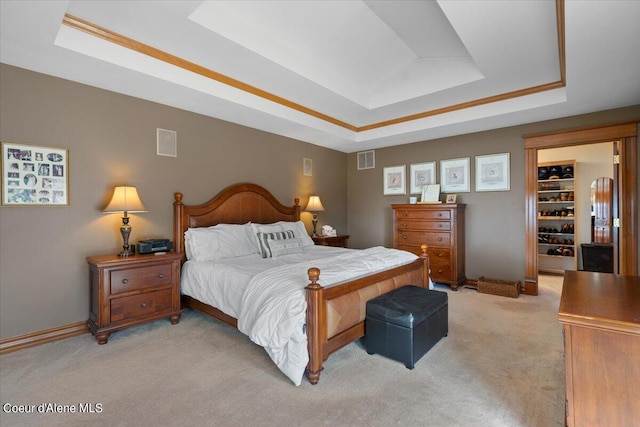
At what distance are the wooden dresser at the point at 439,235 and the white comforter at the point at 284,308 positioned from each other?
7.33ft

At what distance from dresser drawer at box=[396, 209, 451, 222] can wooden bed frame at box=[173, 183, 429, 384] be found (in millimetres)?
1388

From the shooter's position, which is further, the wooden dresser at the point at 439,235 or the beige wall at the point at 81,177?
the wooden dresser at the point at 439,235

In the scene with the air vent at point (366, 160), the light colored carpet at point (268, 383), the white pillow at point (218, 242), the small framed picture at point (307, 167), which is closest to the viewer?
the light colored carpet at point (268, 383)

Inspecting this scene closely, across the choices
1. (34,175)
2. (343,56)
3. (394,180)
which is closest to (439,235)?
Result: (394,180)

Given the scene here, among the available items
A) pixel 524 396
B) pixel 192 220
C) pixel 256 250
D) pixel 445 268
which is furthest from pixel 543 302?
pixel 192 220

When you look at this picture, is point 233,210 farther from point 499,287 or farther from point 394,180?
point 499,287

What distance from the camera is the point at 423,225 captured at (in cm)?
492

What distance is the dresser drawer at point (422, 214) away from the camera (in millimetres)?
4687

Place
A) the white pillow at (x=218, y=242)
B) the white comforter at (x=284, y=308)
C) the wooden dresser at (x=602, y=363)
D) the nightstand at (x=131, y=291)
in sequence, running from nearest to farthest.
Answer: the wooden dresser at (x=602, y=363) → the white comforter at (x=284, y=308) → the nightstand at (x=131, y=291) → the white pillow at (x=218, y=242)

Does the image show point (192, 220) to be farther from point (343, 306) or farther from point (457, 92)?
point (457, 92)

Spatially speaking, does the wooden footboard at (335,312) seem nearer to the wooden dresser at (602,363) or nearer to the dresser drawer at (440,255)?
the wooden dresser at (602,363)

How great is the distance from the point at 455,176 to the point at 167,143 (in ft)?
14.2

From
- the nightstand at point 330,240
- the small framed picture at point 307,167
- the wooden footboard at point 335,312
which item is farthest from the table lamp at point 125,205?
the small framed picture at point 307,167

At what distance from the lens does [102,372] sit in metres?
2.30
